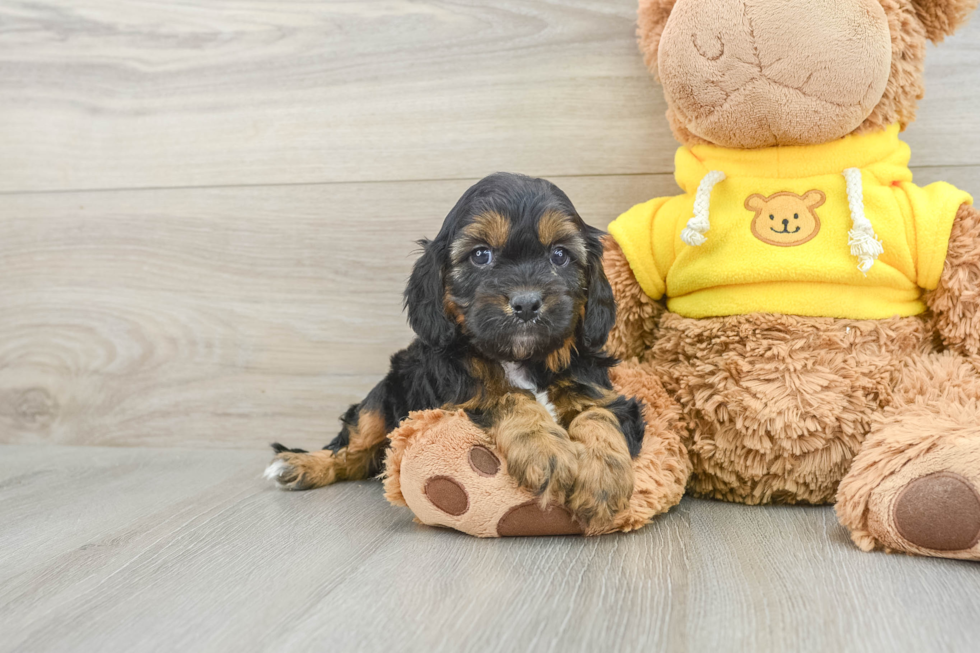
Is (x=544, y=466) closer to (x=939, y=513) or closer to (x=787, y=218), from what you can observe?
(x=939, y=513)

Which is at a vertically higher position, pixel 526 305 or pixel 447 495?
pixel 526 305

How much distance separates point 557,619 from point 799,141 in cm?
118

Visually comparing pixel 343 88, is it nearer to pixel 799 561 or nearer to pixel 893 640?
pixel 799 561

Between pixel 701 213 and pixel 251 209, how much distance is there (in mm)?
1437

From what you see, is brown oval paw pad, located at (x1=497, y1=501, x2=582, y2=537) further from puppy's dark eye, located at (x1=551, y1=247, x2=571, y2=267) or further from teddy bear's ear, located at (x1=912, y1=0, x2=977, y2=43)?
teddy bear's ear, located at (x1=912, y1=0, x2=977, y2=43)

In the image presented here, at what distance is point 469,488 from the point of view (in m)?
1.51

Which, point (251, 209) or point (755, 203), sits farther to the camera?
point (251, 209)

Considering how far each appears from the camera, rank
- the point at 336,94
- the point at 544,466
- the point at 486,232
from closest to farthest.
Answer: the point at 544,466
the point at 486,232
the point at 336,94

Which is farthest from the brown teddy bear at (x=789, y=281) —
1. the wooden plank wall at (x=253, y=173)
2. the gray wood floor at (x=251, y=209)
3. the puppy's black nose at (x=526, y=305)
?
the wooden plank wall at (x=253, y=173)

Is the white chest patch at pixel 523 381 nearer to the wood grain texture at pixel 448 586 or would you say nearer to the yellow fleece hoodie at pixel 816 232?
the wood grain texture at pixel 448 586

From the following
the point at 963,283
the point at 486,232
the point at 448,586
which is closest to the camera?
the point at 448,586

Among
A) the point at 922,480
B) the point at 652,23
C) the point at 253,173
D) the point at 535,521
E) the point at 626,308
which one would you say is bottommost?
the point at 535,521

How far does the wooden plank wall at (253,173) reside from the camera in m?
2.29

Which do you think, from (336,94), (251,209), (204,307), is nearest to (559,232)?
(336,94)
